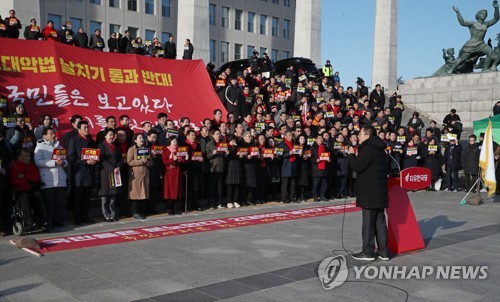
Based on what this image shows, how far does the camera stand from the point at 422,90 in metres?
31.7

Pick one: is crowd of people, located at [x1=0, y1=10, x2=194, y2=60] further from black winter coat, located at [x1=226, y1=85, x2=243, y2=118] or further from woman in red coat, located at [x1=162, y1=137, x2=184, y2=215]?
woman in red coat, located at [x1=162, y1=137, x2=184, y2=215]

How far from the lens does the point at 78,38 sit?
59.4 ft

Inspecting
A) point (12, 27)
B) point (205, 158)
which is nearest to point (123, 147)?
point (205, 158)

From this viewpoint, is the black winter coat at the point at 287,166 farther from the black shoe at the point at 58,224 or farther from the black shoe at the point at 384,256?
the black shoe at the point at 384,256

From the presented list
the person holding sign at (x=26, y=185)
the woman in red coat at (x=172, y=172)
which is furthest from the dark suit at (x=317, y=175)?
the person holding sign at (x=26, y=185)

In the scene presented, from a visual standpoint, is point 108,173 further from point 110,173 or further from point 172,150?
point 172,150

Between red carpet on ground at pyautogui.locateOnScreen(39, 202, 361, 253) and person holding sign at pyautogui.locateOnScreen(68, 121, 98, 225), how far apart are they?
1.25 m

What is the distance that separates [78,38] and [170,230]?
11.0 m

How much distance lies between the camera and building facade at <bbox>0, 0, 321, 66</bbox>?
24.4m

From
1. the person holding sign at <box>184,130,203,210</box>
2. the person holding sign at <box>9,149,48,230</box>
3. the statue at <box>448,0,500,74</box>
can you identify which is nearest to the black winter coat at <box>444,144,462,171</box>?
the person holding sign at <box>184,130,203,210</box>

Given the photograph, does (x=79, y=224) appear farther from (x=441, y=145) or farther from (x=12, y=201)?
(x=441, y=145)

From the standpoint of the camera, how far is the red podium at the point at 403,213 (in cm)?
793

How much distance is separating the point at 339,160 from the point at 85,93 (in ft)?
23.5

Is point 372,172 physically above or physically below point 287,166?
above
